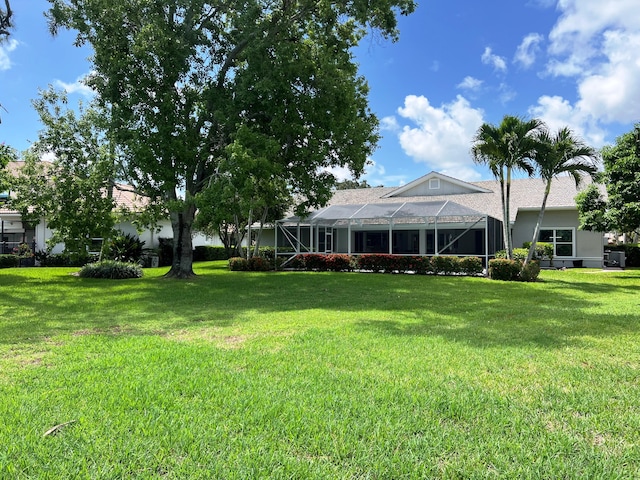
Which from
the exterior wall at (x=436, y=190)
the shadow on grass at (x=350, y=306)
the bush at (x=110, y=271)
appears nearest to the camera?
the shadow on grass at (x=350, y=306)

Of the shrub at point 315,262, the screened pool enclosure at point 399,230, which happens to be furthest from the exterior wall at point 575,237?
the shrub at point 315,262

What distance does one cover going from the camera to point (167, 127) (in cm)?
1479

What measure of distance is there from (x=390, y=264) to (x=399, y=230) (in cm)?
768

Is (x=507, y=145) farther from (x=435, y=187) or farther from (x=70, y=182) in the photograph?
(x=70, y=182)

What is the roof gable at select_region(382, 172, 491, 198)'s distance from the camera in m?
25.7

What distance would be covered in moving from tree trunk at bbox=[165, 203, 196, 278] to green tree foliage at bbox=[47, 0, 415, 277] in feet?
0.30

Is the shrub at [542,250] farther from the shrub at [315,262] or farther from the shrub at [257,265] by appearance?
the shrub at [257,265]

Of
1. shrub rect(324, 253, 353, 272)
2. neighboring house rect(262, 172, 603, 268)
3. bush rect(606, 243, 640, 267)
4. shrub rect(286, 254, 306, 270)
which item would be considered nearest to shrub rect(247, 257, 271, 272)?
shrub rect(286, 254, 306, 270)

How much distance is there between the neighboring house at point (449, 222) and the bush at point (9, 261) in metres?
14.1

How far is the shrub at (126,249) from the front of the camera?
2264cm

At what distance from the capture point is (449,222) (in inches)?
804

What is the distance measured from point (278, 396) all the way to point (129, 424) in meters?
1.22

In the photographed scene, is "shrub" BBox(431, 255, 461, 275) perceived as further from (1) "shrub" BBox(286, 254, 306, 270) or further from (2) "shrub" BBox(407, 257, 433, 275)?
(1) "shrub" BBox(286, 254, 306, 270)

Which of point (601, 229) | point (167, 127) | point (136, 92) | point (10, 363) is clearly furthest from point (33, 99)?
point (601, 229)
